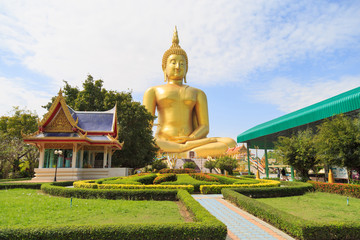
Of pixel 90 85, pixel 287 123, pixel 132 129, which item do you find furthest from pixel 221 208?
pixel 90 85

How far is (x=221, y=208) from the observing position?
26.1 feet

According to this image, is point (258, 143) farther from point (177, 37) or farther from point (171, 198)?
point (171, 198)

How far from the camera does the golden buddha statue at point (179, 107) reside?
31828 mm

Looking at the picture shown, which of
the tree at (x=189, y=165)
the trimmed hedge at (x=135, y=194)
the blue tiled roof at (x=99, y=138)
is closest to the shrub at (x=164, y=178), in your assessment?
the trimmed hedge at (x=135, y=194)

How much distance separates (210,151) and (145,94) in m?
11.4

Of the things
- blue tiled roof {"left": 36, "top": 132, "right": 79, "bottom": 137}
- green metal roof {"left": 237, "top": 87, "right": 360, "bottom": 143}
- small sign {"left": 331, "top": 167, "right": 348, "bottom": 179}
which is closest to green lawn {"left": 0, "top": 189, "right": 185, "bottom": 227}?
blue tiled roof {"left": 36, "top": 132, "right": 79, "bottom": 137}

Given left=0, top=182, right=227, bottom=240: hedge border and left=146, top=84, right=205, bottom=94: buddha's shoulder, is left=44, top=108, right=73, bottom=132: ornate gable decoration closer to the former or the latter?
left=0, top=182, right=227, bottom=240: hedge border

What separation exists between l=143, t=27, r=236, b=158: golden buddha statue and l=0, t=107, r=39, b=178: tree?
1353 cm

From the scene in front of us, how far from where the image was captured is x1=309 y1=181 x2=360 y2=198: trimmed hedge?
1045 centimetres

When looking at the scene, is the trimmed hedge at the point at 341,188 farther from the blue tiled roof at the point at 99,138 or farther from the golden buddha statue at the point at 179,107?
the golden buddha statue at the point at 179,107

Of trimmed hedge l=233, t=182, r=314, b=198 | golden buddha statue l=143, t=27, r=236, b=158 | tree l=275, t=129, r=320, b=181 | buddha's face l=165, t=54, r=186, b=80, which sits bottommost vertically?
trimmed hedge l=233, t=182, r=314, b=198

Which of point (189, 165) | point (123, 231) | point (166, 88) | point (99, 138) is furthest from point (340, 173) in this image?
point (166, 88)

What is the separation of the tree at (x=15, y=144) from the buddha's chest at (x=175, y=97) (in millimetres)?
14715

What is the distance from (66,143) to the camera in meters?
17.7
